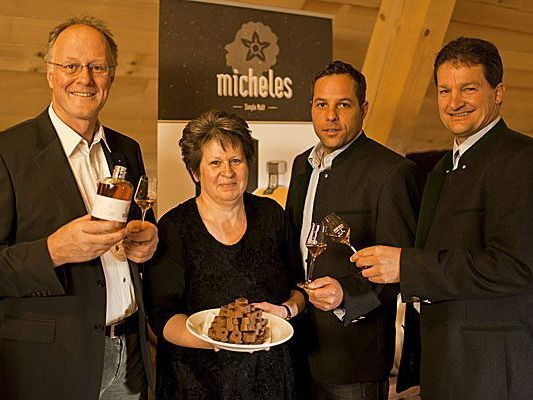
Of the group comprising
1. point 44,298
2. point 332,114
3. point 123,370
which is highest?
point 332,114

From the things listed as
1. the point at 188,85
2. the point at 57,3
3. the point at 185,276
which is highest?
the point at 57,3

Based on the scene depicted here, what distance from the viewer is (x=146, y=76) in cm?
331

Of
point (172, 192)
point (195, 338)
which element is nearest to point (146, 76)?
point (172, 192)

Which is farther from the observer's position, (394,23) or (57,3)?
(394,23)

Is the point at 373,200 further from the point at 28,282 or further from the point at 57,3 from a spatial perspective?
the point at 57,3

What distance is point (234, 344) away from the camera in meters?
1.82

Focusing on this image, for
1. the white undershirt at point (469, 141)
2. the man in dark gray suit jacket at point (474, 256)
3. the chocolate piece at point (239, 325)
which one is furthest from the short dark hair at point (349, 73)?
the chocolate piece at point (239, 325)

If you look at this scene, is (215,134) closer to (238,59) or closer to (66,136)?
(66,136)

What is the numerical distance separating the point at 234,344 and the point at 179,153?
125 cm

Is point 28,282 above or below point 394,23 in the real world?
below

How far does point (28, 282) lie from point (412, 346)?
1.38 meters

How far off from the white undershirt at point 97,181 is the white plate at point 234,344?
22cm

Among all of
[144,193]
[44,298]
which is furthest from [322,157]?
[44,298]

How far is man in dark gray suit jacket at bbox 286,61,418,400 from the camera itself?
2.12 meters
